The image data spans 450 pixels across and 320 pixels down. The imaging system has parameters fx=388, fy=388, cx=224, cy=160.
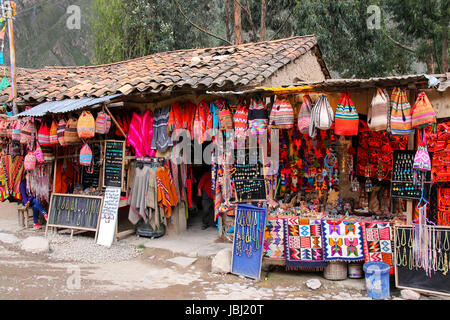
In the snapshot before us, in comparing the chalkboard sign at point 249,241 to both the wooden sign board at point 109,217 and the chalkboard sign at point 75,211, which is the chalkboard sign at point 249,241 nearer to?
the wooden sign board at point 109,217

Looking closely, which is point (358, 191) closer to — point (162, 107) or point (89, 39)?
point (162, 107)

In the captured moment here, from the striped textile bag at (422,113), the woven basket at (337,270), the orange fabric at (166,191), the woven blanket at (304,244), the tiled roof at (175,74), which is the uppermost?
the tiled roof at (175,74)

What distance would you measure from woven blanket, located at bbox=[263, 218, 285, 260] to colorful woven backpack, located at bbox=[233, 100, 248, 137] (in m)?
1.58

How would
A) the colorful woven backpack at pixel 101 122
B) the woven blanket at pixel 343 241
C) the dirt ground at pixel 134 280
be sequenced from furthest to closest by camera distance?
the colorful woven backpack at pixel 101 122 < the woven blanket at pixel 343 241 < the dirt ground at pixel 134 280

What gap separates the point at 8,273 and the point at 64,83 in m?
5.56

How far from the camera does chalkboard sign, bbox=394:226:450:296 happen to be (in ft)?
16.4

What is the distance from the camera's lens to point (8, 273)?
6.26 metres

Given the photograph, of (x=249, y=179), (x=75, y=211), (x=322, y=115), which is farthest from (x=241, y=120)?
(x=75, y=211)

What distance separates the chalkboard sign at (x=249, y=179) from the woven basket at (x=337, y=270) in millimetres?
1504

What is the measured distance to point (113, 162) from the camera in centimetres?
816

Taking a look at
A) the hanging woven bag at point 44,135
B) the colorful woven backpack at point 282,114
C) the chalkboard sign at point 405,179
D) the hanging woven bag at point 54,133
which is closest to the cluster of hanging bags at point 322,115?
the colorful woven backpack at point 282,114

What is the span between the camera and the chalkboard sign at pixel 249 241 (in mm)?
5922

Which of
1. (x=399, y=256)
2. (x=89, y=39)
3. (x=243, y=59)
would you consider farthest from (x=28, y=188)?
(x=89, y=39)

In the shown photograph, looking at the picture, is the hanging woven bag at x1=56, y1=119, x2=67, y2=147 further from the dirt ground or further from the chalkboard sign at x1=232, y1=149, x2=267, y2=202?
the chalkboard sign at x1=232, y1=149, x2=267, y2=202
